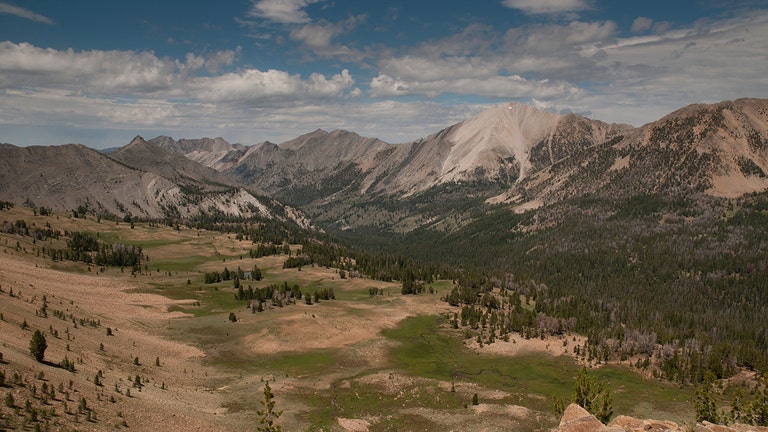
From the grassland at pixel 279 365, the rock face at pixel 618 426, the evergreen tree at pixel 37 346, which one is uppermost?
the rock face at pixel 618 426

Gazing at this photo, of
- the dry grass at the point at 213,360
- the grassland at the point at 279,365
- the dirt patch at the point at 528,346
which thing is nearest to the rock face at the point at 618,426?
the grassland at the point at 279,365

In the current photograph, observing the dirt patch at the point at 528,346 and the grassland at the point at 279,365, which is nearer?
the grassland at the point at 279,365

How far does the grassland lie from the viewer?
2349 inches

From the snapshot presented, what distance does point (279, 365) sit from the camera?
98.6 metres

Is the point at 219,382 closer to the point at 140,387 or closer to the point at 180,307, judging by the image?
the point at 140,387

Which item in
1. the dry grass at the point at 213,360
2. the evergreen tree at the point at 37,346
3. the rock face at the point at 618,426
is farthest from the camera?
the dry grass at the point at 213,360

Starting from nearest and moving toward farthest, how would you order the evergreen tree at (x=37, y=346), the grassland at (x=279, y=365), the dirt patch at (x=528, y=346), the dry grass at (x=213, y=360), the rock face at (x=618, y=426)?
the rock face at (x=618, y=426), the evergreen tree at (x=37, y=346), the dry grass at (x=213, y=360), the grassland at (x=279, y=365), the dirt patch at (x=528, y=346)

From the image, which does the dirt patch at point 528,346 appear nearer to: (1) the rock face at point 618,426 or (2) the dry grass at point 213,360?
(2) the dry grass at point 213,360

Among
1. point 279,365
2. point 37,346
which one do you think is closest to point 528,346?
point 279,365

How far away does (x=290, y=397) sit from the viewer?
7906 centimetres

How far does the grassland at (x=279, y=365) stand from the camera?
59656 mm

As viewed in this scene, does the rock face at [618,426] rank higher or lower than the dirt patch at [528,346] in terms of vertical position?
higher

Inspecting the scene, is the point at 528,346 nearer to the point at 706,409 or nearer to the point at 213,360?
the point at 706,409

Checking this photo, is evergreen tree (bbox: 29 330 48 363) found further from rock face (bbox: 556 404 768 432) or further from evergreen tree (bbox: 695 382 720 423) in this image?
evergreen tree (bbox: 695 382 720 423)
